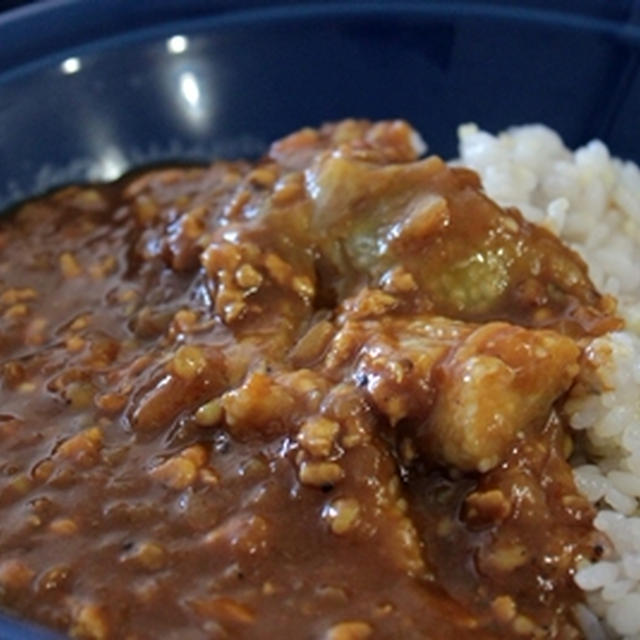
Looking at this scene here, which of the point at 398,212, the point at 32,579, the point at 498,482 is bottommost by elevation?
the point at 32,579

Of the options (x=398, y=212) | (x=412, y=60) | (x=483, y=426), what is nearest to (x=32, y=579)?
(x=483, y=426)

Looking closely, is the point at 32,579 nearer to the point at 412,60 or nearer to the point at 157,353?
the point at 157,353

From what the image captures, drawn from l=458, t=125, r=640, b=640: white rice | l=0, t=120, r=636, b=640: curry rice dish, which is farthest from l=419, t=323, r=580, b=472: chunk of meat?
l=458, t=125, r=640, b=640: white rice

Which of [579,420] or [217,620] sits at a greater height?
[579,420]

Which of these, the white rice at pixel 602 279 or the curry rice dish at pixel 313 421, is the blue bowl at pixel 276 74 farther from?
the curry rice dish at pixel 313 421

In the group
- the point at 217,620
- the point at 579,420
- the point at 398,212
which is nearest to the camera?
the point at 217,620

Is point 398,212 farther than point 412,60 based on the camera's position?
No
